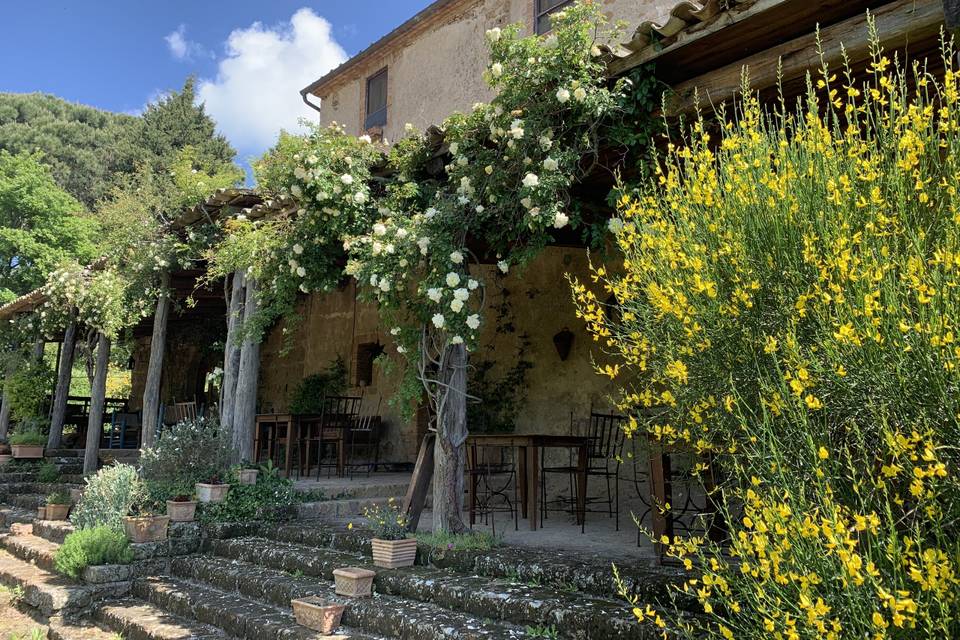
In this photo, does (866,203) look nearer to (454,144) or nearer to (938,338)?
(938,338)

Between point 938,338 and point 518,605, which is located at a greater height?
point 938,338

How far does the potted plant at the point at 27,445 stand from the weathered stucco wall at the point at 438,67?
687 centimetres

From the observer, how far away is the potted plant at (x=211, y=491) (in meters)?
6.21

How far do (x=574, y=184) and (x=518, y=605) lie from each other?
2.65 meters

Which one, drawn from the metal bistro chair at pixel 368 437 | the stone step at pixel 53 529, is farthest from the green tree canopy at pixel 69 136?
the stone step at pixel 53 529

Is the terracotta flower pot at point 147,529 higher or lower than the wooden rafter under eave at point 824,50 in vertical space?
lower

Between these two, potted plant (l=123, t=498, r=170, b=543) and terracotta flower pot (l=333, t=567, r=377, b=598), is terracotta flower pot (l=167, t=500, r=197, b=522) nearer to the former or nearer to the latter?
potted plant (l=123, t=498, r=170, b=543)

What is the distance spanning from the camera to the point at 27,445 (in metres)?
10.6

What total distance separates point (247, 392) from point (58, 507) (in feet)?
7.99

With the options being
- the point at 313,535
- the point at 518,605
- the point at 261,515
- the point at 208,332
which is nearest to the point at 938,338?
the point at 518,605

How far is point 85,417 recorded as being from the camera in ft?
43.8

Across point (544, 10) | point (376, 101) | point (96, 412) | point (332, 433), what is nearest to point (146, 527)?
point (332, 433)

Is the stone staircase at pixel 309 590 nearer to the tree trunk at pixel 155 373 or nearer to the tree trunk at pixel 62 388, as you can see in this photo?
the tree trunk at pixel 155 373

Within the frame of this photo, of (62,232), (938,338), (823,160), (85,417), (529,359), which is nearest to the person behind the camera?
(938,338)
